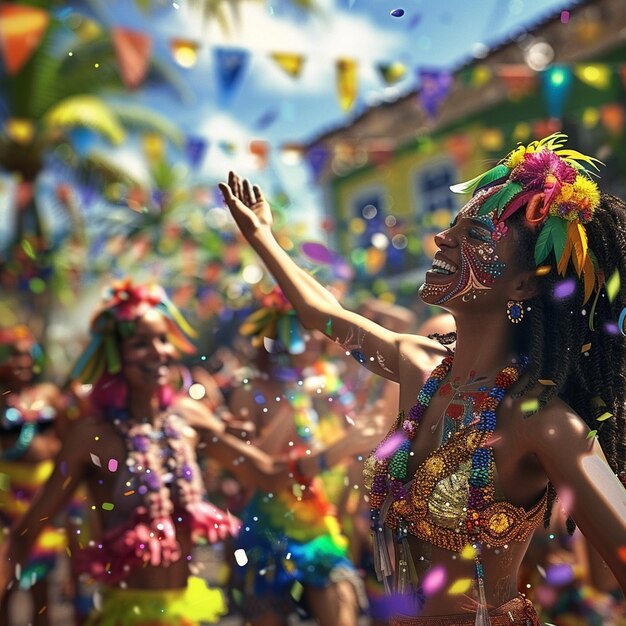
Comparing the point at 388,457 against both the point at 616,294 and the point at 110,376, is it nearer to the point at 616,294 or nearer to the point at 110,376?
the point at 616,294

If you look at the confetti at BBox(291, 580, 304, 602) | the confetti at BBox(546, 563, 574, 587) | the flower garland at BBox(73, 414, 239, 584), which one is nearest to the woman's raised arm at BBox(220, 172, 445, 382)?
the flower garland at BBox(73, 414, 239, 584)

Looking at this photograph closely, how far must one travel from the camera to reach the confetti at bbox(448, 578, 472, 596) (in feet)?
6.48

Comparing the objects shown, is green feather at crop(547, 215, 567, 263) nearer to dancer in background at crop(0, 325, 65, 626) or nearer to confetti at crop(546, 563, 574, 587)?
confetti at crop(546, 563, 574, 587)

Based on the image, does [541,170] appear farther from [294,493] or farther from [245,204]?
[294,493]

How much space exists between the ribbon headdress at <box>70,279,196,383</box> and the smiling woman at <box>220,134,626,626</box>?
5.77 ft

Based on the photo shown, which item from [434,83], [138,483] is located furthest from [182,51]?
[138,483]

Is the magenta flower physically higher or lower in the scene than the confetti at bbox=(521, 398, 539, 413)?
higher

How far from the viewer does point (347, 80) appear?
6488 millimetres

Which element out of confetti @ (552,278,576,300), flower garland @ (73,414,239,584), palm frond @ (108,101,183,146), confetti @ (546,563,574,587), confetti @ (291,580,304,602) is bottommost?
palm frond @ (108,101,183,146)

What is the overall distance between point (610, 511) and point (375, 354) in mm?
851

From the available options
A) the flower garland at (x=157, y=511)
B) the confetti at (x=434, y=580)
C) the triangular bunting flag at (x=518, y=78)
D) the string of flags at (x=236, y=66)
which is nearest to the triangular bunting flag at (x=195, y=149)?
the string of flags at (x=236, y=66)

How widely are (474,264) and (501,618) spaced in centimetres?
90

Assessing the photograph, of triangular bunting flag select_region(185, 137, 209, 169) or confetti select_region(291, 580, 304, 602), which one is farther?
triangular bunting flag select_region(185, 137, 209, 169)

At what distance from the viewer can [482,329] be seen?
209cm
